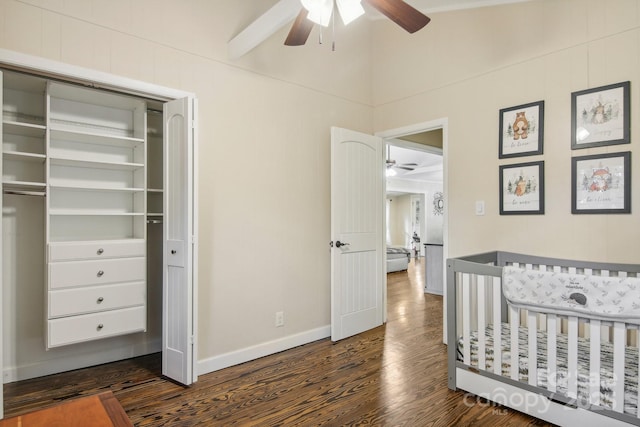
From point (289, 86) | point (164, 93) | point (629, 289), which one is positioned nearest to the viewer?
point (629, 289)

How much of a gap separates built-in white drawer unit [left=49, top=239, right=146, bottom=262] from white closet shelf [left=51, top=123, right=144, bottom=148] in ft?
2.62

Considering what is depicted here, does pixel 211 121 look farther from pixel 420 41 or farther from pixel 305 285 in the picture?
pixel 420 41

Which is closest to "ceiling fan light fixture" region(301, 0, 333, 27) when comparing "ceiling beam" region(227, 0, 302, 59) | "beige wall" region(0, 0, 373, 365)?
"ceiling beam" region(227, 0, 302, 59)

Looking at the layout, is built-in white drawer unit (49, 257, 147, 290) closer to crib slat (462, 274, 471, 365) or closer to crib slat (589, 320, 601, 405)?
crib slat (462, 274, 471, 365)

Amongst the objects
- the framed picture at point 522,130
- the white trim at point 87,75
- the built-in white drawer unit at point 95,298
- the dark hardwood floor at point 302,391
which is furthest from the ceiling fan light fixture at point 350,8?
the built-in white drawer unit at point 95,298

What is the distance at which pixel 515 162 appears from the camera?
2.84 m

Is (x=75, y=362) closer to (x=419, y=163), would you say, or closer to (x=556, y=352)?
(x=556, y=352)

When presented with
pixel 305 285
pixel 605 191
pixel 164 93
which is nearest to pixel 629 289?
pixel 605 191

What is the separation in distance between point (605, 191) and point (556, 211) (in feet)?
1.05

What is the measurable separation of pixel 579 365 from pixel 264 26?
291 centimetres

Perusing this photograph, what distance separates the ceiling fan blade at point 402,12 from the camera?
174cm

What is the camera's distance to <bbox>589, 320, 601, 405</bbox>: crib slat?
5.97 ft

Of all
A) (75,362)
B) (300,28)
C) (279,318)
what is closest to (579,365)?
(279,318)

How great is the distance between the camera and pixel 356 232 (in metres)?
3.55
